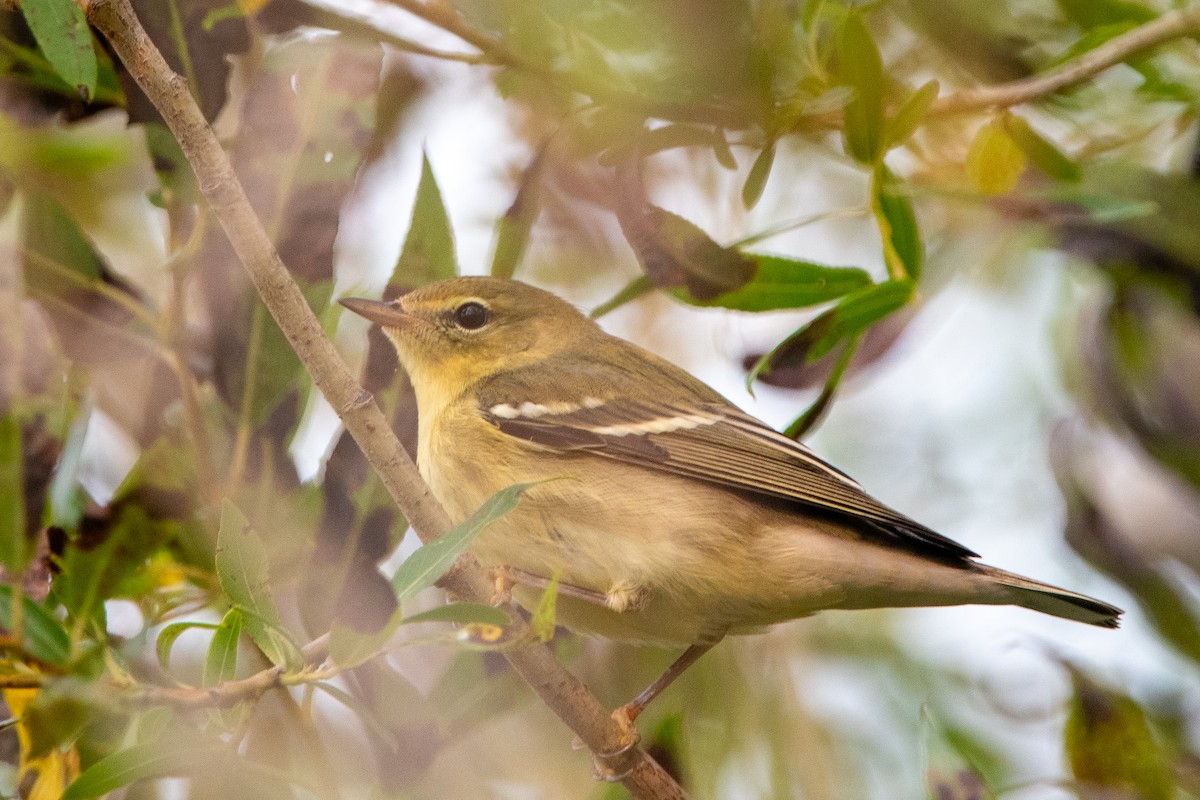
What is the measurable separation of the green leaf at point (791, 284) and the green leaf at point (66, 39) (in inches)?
48.2

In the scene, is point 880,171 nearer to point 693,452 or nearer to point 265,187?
point 693,452

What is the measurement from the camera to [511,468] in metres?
2.80

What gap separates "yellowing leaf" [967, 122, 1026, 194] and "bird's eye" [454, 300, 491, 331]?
1435mm

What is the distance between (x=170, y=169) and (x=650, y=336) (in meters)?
2.31

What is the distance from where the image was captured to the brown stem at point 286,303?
174 centimetres

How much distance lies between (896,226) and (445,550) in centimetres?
116

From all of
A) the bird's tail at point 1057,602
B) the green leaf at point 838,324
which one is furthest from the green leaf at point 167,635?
the bird's tail at point 1057,602

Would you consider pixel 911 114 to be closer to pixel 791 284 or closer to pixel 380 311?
pixel 791 284

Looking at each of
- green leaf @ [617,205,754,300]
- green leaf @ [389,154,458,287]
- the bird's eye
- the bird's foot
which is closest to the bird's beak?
the bird's eye

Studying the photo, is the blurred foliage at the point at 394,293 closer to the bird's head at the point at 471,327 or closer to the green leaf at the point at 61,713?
the green leaf at the point at 61,713

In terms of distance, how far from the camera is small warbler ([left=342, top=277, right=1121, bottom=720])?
2.62m

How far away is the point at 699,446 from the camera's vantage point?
2977 millimetres

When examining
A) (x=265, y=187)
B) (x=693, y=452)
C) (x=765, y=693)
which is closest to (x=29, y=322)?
(x=265, y=187)

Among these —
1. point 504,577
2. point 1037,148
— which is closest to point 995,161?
point 1037,148
